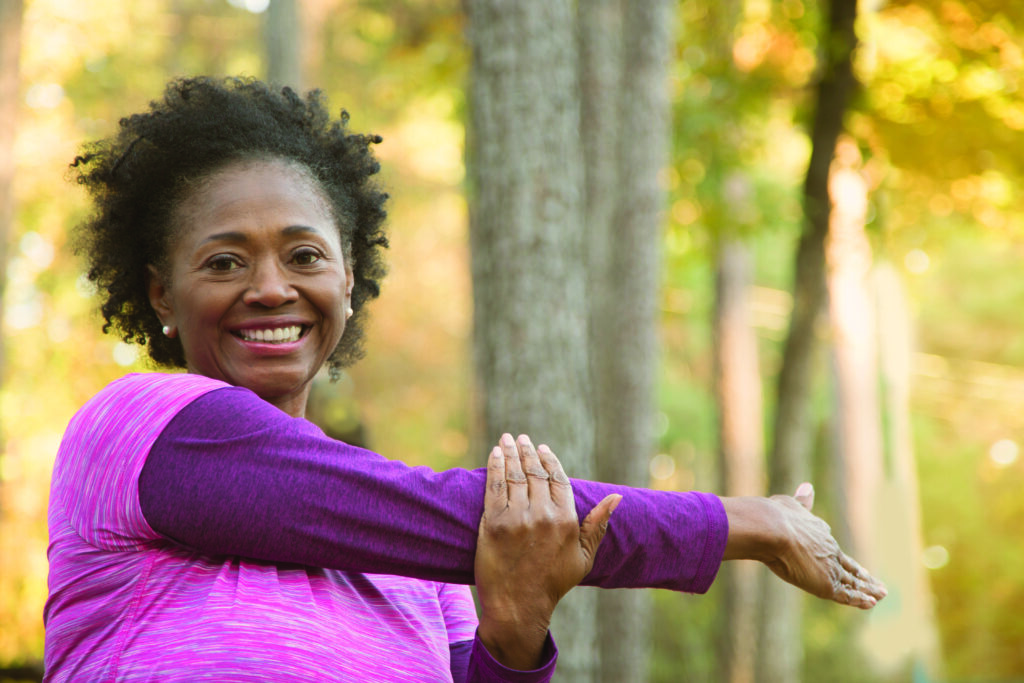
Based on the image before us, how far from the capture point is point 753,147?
9633 millimetres

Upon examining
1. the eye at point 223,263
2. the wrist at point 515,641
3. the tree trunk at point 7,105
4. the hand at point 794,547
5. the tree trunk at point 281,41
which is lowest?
the wrist at point 515,641

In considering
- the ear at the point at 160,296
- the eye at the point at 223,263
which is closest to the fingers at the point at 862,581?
the eye at the point at 223,263

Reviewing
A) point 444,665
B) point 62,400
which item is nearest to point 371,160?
point 444,665

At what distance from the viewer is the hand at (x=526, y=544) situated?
1.60m

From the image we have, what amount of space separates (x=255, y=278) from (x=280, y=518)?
511 mm

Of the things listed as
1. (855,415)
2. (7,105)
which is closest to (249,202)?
(7,105)

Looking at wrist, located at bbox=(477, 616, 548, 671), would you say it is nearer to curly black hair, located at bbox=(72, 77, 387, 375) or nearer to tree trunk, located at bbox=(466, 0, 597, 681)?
curly black hair, located at bbox=(72, 77, 387, 375)

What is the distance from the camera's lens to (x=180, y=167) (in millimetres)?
1963

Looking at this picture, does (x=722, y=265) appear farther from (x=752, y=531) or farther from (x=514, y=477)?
(x=514, y=477)

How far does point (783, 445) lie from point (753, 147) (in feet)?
10.2

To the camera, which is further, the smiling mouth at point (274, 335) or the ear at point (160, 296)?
the ear at point (160, 296)

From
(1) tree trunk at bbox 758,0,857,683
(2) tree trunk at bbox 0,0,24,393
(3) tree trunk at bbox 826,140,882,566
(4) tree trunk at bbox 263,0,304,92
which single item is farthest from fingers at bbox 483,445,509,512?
(3) tree trunk at bbox 826,140,882,566

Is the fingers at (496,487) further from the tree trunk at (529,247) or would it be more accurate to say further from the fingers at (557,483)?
the tree trunk at (529,247)

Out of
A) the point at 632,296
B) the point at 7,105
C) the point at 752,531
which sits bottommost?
the point at 752,531
